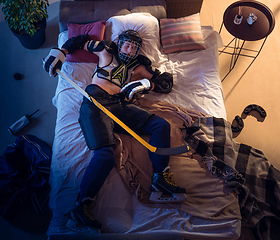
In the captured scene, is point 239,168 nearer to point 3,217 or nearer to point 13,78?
point 3,217

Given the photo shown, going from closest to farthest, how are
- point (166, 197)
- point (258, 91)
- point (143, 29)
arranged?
point (166, 197) < point (143, 29) < point (258, 91)

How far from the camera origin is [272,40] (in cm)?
292

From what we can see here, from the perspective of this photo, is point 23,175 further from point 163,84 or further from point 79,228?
point 163,84

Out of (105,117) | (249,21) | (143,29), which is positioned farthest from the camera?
(143,29)

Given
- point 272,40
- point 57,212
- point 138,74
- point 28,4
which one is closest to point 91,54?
point 138,74

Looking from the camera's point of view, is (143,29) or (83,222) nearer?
(83,222)

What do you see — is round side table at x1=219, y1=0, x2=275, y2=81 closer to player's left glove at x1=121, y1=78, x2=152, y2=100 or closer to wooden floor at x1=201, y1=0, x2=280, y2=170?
wooden floor at x1=201, y1=0, x2=280, y2=170

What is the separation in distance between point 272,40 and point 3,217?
3.67 m

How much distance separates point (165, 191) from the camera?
1.54m

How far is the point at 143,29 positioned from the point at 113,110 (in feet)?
3.25

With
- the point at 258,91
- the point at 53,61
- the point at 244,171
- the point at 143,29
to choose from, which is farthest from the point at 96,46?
the point at 258,91

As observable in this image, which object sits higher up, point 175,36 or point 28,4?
point 28,4

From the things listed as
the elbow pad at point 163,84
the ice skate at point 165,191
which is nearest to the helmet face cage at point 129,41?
the elbow pad at point 163,84

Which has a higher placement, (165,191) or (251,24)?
(251,24)
